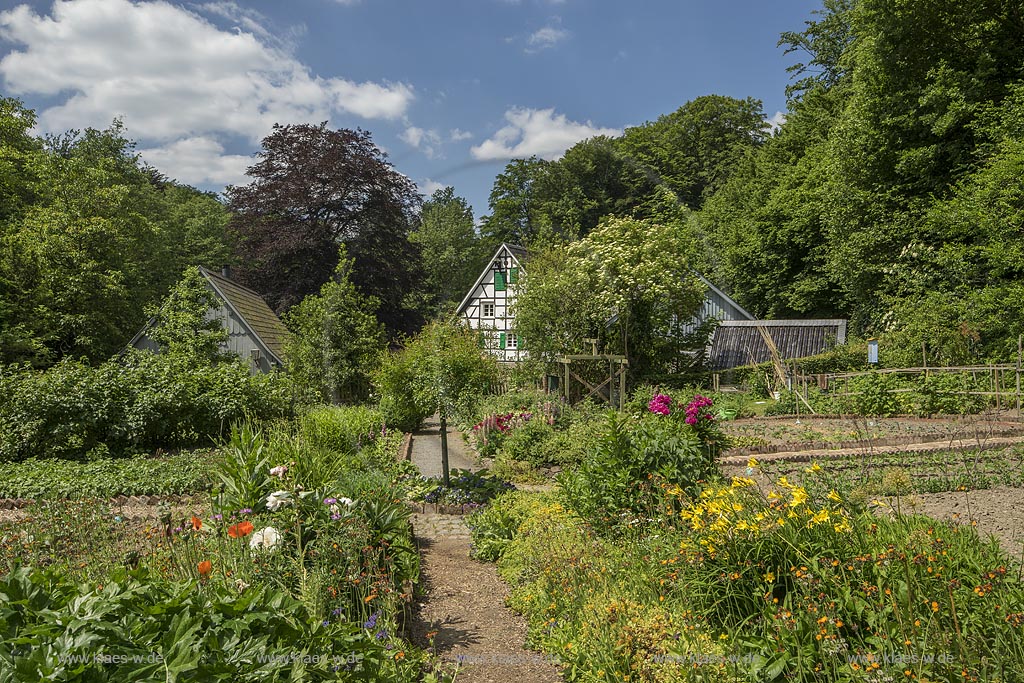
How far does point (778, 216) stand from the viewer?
1184 inches

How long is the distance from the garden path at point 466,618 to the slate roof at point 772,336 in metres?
19.0

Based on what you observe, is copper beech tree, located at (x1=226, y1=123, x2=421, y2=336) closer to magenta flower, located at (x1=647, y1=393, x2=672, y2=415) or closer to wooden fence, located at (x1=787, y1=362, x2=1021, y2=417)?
wooden fence, located at (x1=787, y1=362, x2=1021, y2=417)

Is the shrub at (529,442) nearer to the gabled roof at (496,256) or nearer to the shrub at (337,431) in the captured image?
the shrub at (337,431)

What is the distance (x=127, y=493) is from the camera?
864 centimetres

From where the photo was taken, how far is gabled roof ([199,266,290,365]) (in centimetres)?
2067

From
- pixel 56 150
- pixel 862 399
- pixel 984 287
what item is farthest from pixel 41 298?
pixel 984 287

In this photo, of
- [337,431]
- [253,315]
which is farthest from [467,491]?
[253,315]

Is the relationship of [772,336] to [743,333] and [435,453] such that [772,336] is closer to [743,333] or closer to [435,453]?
[743,333]

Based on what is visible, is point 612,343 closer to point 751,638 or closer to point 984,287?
point 984,287

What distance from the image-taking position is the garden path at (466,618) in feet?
13.3

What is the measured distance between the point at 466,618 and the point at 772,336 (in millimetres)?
22692

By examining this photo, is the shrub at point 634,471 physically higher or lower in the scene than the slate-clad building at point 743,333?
lower

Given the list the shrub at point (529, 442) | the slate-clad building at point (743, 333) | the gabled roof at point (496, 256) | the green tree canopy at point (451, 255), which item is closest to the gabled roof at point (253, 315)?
the slate-clad building at point (743, 333)

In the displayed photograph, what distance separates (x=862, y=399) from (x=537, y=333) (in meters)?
8.96
